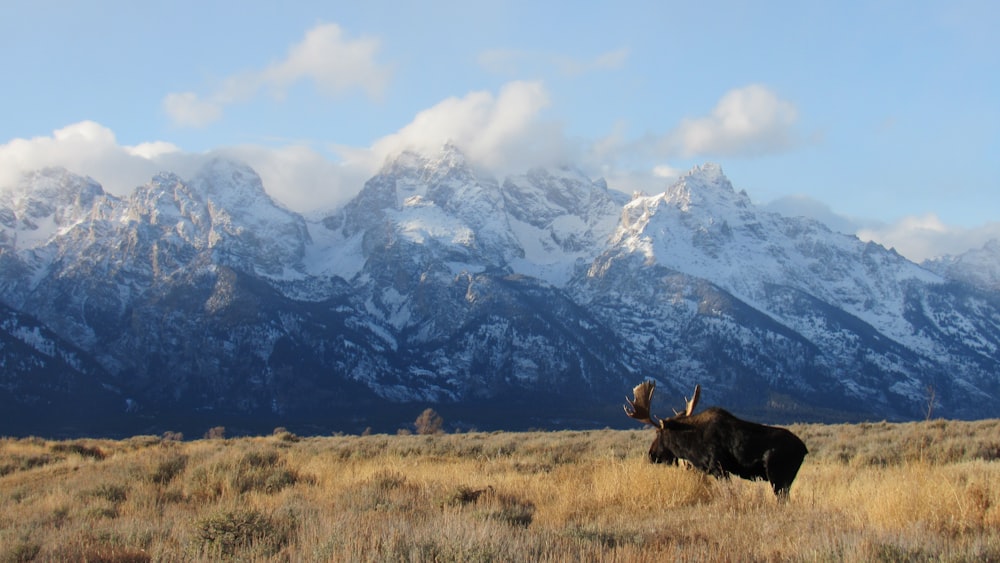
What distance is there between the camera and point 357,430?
17238 centimetres

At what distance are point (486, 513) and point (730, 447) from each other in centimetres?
360

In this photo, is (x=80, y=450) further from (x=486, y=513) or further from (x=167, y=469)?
(x=486, y=513)

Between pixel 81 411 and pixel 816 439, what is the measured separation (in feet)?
644

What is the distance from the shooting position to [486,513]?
371 inches

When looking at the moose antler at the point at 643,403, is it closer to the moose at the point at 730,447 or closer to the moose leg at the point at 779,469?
the moose at the point at 730,447

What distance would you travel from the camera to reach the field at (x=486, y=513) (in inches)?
276

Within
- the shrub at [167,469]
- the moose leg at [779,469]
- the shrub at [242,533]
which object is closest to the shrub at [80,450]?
the shrub at [167,469]

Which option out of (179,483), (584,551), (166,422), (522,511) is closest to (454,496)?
(522,511)

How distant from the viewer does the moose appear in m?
10.5

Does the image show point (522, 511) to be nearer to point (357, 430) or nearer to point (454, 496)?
point (454, 496)

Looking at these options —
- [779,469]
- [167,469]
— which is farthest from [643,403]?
[167,469]

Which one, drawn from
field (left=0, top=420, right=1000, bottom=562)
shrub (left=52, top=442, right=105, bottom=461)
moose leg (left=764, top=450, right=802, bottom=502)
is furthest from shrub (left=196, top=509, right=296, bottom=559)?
shrub (left=52, top=442, right=105, bottom=461)

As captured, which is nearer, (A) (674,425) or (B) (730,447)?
(B) (730,447)

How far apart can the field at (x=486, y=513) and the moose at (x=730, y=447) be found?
27cm
